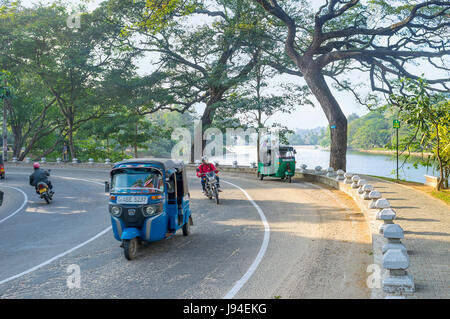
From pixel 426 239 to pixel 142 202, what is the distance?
6359mm

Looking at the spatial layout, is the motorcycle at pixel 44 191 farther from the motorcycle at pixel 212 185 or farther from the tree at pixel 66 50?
the tree at pixel 66 50

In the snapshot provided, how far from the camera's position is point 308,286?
23.4 ft

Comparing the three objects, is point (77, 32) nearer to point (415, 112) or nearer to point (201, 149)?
point (201, 149)

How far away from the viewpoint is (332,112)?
2617 centimetres

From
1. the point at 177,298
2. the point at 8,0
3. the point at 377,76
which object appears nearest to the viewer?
the point at 177,298

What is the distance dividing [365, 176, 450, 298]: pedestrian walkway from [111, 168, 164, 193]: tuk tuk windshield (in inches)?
212

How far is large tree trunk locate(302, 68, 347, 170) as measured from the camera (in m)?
26.2

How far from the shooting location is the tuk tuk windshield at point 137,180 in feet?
30.7

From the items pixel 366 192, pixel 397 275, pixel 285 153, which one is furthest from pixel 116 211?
pixel 285 153

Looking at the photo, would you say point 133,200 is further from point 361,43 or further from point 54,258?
point 361,43

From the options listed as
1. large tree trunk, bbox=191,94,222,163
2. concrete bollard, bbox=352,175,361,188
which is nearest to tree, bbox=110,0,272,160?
large tree trunk, bbox=191,94,222,163

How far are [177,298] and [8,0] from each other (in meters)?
42.2

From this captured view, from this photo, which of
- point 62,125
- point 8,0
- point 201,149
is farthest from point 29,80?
point 201,149

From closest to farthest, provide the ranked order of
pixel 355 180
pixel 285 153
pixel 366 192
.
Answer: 1. pixel 366 192
2. pixel 355 180
3. pixel 285 153
